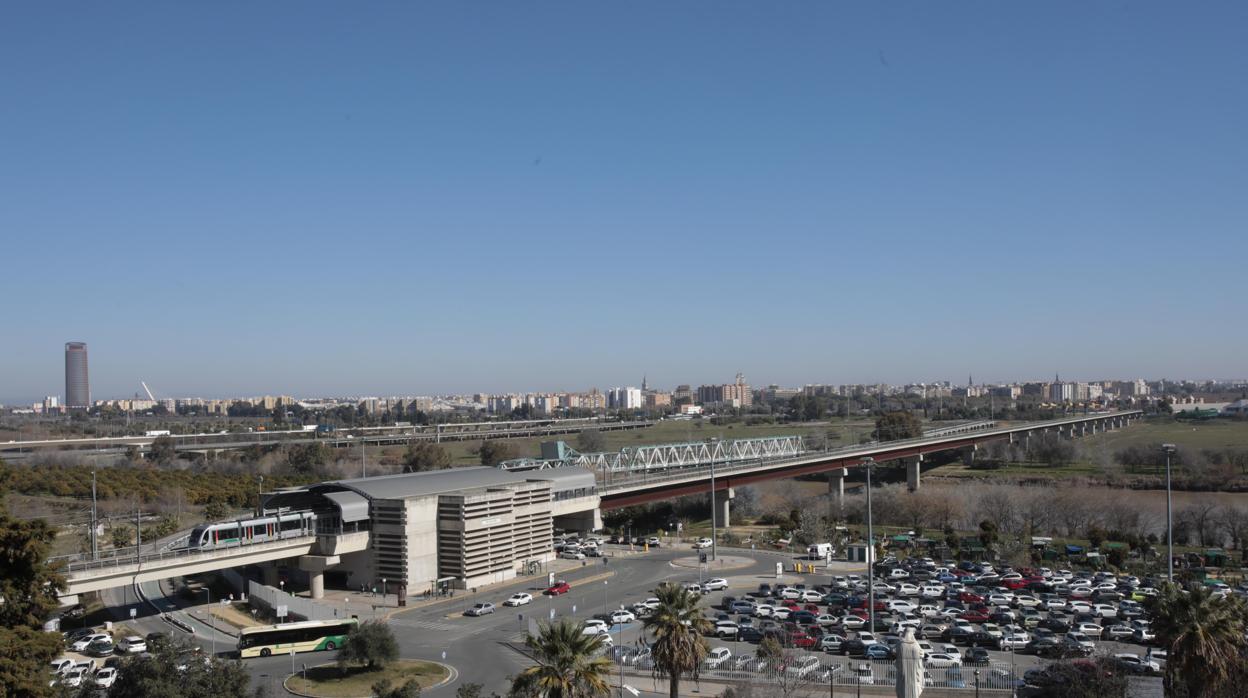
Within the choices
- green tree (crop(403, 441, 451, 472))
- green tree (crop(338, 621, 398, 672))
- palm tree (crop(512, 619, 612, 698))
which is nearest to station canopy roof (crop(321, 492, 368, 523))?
green tree (crop(338, 621, 398, 672))

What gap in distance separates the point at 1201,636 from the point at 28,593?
27.4m

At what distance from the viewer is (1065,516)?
71.5 m

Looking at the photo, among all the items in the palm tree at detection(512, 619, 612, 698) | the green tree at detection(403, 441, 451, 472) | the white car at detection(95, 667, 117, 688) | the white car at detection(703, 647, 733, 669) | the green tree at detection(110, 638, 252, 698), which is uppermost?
the palm tree at detection(512, 619, 612, 698)

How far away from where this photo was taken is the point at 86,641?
123 ft

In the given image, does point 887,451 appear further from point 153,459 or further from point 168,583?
point 153,459

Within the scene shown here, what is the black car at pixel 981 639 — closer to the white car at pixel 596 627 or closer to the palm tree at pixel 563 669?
the white car at pixel 596 627

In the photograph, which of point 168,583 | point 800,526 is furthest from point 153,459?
point 800,526

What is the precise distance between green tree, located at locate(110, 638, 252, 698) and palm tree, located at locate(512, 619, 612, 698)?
25.3ft

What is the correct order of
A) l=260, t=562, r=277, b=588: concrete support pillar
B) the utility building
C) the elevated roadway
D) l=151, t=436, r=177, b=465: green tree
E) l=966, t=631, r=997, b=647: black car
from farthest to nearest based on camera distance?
l=151, t=436, r=177, b=465: green tree
the elevated roadway
l=260, t=562, r=277, b=588: concrete support pillar
the utility building
l=966, t=631, r=997, b=647: black car

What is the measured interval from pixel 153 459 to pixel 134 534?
71.3 metres

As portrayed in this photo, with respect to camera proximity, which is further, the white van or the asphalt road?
the white van

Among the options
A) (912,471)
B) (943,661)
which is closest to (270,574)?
(943,661)

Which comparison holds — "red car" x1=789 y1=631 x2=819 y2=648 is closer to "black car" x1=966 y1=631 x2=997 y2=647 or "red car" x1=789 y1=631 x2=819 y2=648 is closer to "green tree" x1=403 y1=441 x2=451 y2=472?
"black car" x1=966 y1=631 x2=997 y2=647

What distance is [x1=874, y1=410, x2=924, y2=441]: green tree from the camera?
13306 centimetres
